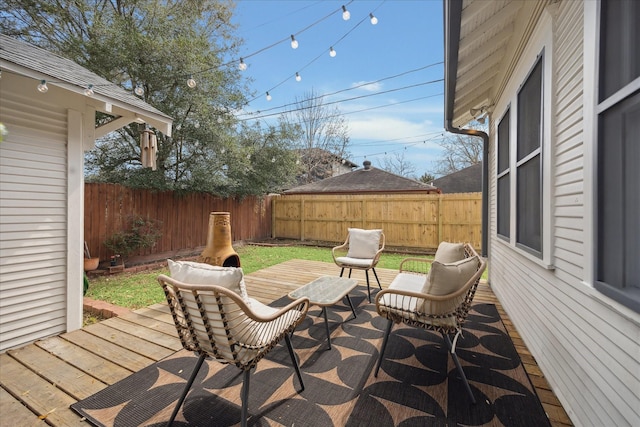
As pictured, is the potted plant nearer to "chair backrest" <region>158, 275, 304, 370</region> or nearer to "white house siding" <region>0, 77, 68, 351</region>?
"white house siding" <region>0, 77, 68, 351</region>

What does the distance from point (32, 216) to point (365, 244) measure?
385cm

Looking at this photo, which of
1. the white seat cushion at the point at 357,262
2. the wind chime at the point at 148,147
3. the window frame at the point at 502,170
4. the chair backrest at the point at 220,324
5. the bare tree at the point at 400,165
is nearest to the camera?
the chair backrest at the point at 220,324

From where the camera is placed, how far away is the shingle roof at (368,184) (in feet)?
35.1

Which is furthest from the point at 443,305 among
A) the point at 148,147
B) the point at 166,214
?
the point at 166,214

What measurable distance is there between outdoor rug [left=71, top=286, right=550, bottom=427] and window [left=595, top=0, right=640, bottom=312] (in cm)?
107

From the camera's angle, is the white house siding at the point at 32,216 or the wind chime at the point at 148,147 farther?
the wind chime at the point at 148,147

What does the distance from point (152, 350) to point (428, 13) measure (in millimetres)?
6310

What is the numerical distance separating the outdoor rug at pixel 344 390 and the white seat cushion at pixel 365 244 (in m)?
1.74

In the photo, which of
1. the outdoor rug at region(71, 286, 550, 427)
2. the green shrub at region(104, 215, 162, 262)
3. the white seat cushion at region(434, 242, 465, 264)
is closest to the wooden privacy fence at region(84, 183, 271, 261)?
the green shrub at region(104, 215, 162, 262)

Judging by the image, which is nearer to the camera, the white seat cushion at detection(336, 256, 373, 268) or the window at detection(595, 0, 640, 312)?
the window at detection(595, 0, 640, 312)

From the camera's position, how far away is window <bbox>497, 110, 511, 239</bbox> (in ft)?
11.0

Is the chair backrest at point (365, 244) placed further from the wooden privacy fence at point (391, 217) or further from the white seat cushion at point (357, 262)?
the wooden privacy fence at point (391, 217)

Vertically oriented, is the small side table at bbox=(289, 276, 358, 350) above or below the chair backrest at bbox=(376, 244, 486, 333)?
below

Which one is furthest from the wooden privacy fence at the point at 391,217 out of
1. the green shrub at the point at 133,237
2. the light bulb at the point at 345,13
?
the light bulb at the point at 345,13
